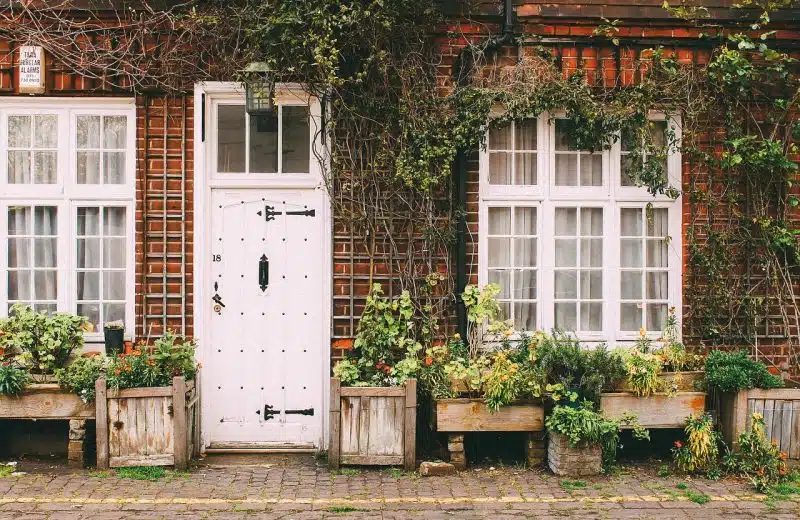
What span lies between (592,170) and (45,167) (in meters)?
5.14

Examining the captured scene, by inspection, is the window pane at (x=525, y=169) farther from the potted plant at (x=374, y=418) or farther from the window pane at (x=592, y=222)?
the potted plant at (x=374, y=418)

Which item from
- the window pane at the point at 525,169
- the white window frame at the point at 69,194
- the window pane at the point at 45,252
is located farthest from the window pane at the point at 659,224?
the window pane at the point at 45,252

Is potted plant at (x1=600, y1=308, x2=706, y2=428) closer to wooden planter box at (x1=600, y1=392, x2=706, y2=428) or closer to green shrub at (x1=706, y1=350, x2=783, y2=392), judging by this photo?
wooden planter box at (x1=600, y1=392, x2=706, y2=428)

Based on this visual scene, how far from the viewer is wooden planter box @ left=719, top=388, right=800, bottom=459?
7.14 meters

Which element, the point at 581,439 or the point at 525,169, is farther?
the point at 525,169

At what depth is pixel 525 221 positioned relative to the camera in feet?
26.4

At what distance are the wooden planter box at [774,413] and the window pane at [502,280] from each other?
2.19m

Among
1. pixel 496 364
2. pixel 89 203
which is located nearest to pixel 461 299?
pixel 496 364

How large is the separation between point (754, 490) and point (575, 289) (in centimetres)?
236

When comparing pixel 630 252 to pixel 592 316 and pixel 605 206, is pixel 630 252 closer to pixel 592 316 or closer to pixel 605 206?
pixel 605 206

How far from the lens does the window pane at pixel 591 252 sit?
809cm

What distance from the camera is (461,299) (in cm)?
775

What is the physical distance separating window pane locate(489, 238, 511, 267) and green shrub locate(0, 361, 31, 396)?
4.24 m

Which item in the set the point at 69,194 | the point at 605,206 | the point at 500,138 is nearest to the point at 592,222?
the point at 605,206
